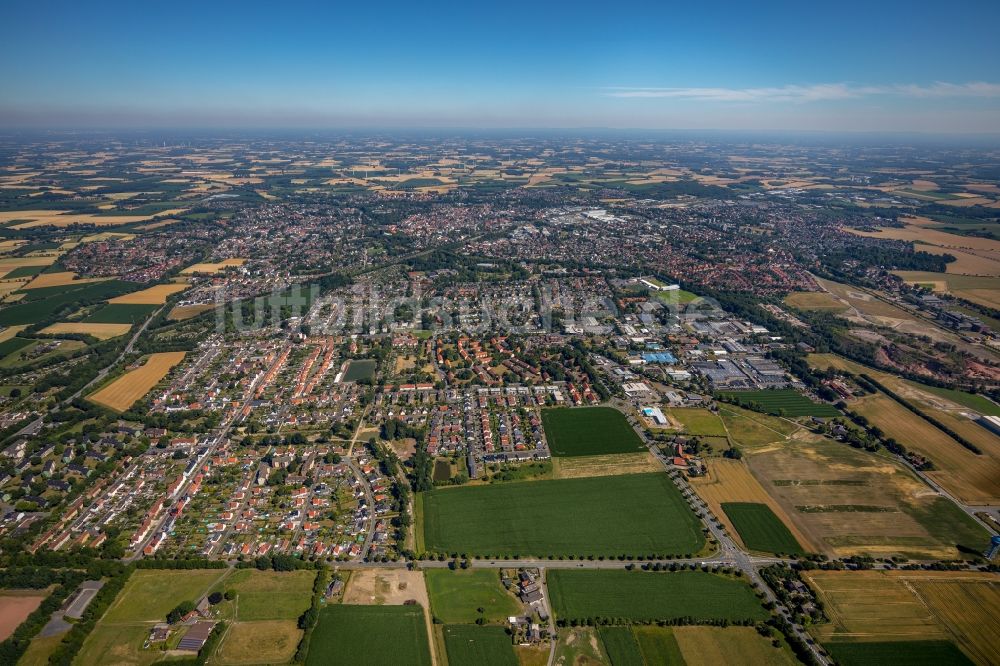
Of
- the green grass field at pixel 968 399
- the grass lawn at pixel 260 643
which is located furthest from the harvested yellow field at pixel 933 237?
the grass lawn at pixel 260 643

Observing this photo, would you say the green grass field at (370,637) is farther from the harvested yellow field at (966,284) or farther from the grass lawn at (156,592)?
the harvested yellow field at (966,284)

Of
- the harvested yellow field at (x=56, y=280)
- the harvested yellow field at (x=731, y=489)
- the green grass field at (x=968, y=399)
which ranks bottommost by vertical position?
the harvested yellow field at (x=731, y=489)

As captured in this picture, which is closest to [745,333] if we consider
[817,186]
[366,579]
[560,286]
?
[560,286]

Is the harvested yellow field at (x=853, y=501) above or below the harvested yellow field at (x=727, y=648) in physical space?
above

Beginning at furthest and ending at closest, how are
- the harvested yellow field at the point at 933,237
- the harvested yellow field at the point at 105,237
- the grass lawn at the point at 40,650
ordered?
the harvested yellow field at the point at 933,237, the harvested yellow field at the point at 105,237, the grass lawn at the point at 40,650

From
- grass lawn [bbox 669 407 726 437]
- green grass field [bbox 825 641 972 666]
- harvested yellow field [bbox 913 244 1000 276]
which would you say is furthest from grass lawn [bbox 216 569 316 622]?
harvested yellow field [bbox 913 244 1000 276]

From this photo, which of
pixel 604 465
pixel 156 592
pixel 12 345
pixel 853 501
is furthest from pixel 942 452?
pixel 12 345

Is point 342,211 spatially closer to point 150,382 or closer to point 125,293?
point 125,293
